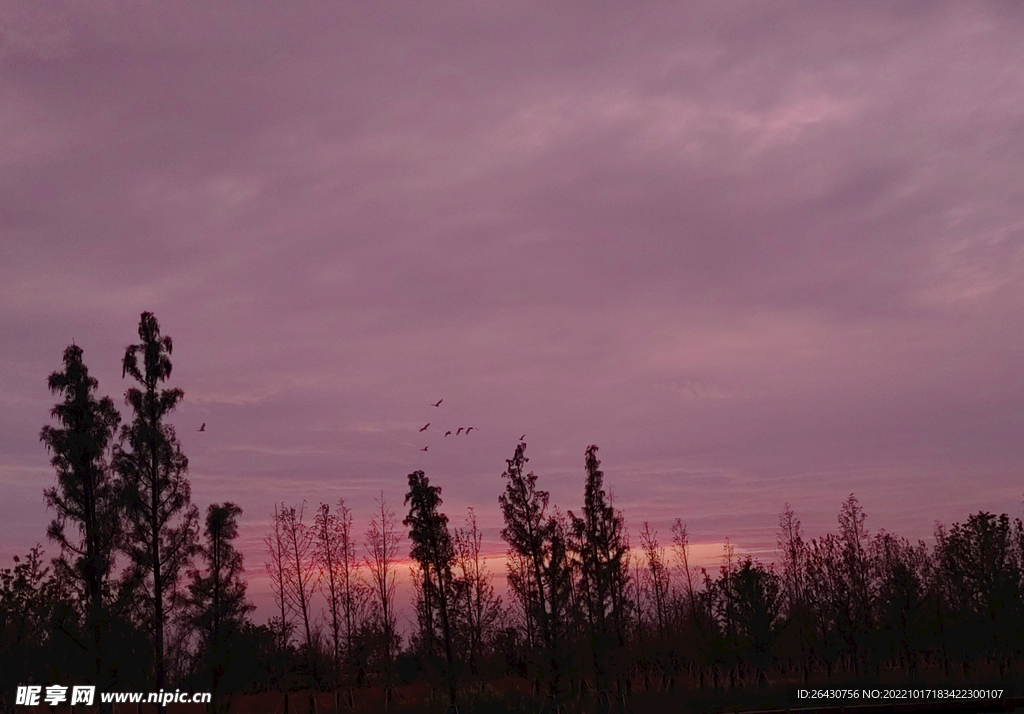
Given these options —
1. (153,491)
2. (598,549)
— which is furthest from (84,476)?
(598,549)

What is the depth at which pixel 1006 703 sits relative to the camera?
34.2m

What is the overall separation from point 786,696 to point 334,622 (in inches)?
1210

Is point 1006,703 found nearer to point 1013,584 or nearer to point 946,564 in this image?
point 1013,584

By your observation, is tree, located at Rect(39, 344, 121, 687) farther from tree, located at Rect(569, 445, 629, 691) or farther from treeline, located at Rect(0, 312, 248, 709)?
tree, located at Rect(569, 445, 629, 691)

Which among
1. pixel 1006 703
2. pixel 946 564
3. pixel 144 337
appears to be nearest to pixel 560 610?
pixel 1006 703

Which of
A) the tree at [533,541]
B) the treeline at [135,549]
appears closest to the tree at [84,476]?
the treeline at [135,549]

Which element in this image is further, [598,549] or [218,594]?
[598,549]

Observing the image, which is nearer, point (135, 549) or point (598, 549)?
point (135, 549)

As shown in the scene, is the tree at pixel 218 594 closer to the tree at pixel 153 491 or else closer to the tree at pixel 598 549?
the tree at pixel 153 491

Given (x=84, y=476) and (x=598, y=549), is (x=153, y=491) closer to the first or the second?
(x=84, y=476)

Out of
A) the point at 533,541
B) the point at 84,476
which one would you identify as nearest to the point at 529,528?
the point at 533,541

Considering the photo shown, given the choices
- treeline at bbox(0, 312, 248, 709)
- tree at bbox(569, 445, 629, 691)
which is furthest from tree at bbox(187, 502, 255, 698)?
tree at bbox(569, 445, 629, 691)

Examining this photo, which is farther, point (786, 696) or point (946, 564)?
point (946, 564)

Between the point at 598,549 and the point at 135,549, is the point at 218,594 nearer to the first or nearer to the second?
the point at 135,549
